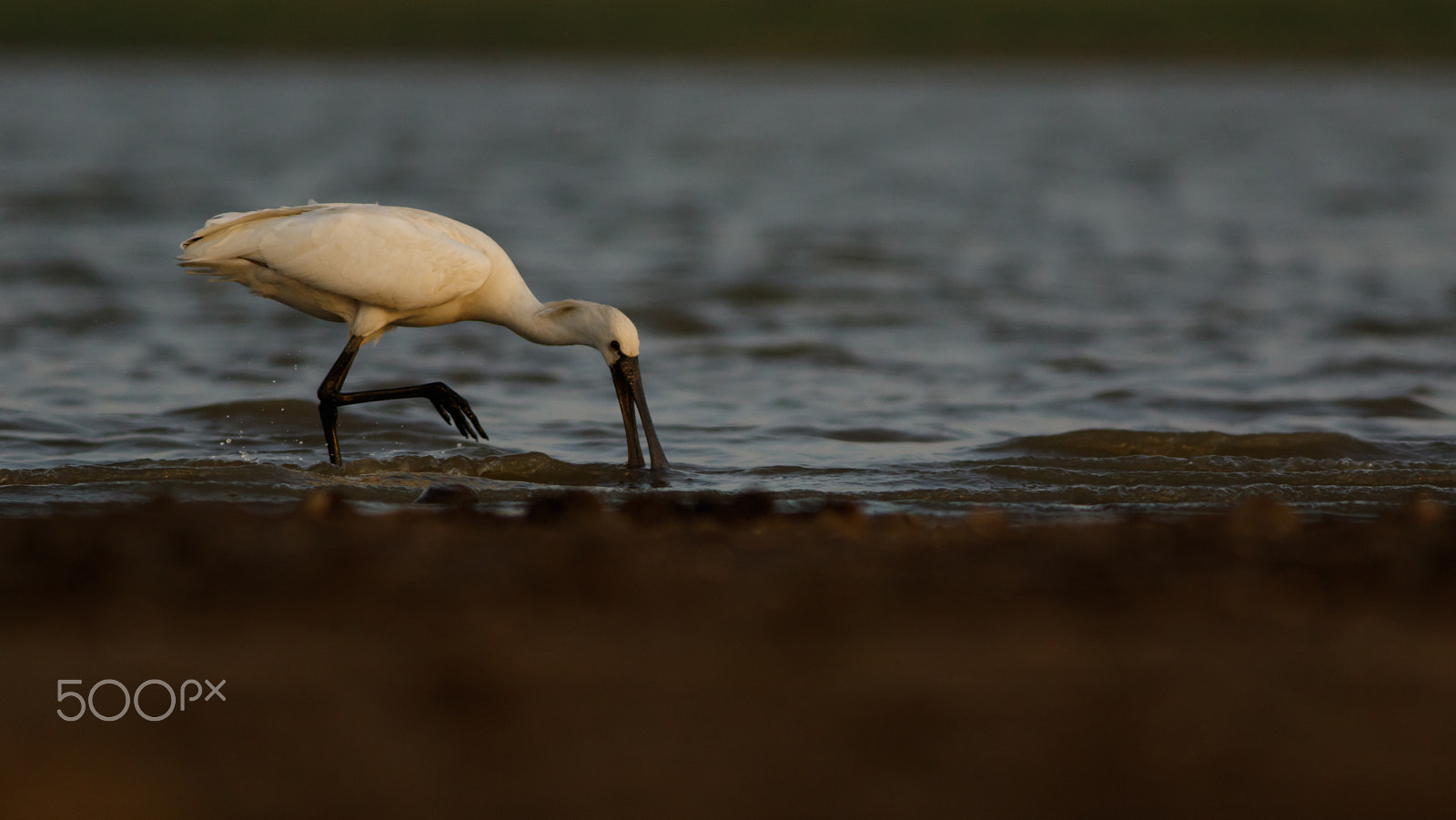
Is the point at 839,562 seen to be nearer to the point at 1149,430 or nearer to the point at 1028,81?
the point at 1149,430

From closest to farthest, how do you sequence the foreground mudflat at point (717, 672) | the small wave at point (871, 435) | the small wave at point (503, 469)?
the foreground mudflat at point (717, 672) < the small wave at point (503, 469) < the small wave at point (871, 435)

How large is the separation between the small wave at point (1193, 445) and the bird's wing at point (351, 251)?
316 cm

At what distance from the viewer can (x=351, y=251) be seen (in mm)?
8578

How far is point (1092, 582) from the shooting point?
5.24 meters

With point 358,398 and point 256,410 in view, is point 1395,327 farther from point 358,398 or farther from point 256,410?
point 256,410

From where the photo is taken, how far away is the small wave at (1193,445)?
9375mm

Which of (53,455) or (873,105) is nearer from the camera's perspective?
(53,455)

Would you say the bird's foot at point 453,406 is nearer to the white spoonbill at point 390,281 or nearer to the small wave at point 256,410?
the white spoonbill at point 390,281

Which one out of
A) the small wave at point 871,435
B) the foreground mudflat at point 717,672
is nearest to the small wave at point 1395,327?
the small wave at point 871,435

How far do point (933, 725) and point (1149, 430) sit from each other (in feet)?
20.2

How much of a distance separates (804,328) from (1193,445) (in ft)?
17.4

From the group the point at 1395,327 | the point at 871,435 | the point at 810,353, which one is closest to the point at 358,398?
the point at 871,435

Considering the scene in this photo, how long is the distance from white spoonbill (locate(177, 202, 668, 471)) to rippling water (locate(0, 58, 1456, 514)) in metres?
0.45

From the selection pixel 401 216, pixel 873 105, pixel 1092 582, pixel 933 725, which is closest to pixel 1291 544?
pixel 1092 582
